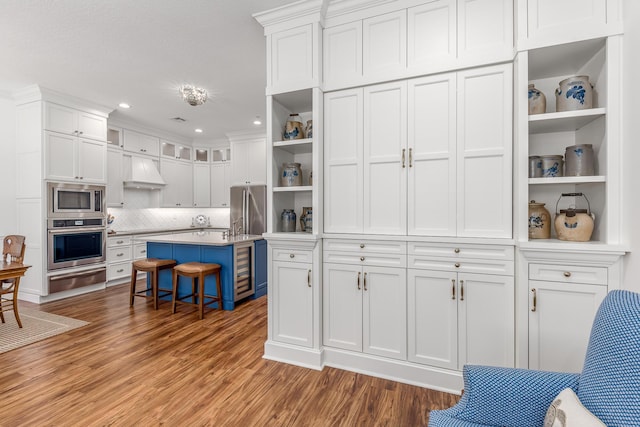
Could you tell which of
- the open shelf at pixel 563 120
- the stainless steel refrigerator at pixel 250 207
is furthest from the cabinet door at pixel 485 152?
the stainless steel refrigerator at pixel 250 207

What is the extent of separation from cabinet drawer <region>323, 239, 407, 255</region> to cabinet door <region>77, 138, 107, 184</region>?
172 inches

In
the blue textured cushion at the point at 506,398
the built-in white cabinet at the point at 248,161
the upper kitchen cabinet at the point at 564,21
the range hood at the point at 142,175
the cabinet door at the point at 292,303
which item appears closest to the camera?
the blue textured cushion at the point at 506,398

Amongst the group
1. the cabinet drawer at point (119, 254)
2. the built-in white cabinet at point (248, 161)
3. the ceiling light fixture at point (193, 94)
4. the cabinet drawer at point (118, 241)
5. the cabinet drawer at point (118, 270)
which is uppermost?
the ceiling light fixture at point (193, 94)

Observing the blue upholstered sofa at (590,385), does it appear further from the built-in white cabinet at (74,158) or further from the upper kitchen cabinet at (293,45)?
the built-in white cabinet at (74,158)

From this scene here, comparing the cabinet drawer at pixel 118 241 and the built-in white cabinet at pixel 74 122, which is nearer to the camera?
the built-in white cabinet at pixel 74 122

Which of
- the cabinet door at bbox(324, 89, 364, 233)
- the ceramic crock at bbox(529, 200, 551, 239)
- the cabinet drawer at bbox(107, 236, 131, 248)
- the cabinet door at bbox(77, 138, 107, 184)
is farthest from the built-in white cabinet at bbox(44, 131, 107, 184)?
the ceramic crock at bbox(529, 200, 551, 239)

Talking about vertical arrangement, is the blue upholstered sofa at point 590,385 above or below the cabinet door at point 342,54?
below

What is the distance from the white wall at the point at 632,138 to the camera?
63.1 inches

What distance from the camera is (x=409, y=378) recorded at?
2.27 meters

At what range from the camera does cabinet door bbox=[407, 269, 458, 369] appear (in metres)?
2.15

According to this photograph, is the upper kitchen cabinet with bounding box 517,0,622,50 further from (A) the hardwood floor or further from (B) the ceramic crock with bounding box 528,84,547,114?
(A) the hardwood floor

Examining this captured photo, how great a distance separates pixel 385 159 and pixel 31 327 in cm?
415

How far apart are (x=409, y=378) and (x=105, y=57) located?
14.2 feet

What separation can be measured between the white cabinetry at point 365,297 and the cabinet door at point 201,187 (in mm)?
5464
